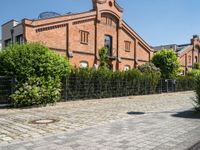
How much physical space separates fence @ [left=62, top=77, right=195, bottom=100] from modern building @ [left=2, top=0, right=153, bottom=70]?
28.9 feet

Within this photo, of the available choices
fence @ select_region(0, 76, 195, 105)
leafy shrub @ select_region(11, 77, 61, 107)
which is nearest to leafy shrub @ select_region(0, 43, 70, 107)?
leafy shrub @ select_region(11, 77, 61, 107)

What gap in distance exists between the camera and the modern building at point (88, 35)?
2873 centimetres

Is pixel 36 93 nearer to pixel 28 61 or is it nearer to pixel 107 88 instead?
pixel 28 61

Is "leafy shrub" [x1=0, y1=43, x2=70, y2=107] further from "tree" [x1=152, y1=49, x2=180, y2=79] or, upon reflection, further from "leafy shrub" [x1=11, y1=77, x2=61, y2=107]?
"tree" [x1=152, y1=49, x2=180, y2=79]

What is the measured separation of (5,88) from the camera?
14.3 m

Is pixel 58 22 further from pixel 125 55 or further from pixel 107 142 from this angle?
pixel 107 142

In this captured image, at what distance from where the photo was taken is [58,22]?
30.0 metres

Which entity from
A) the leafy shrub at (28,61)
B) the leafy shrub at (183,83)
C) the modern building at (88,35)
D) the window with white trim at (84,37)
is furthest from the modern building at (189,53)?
the leafy shrub at (28,61)

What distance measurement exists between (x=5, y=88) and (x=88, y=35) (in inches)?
797

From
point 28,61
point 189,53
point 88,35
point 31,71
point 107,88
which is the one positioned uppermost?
point 189,53

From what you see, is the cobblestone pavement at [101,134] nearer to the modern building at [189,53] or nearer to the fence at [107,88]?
the fence at [107,88]

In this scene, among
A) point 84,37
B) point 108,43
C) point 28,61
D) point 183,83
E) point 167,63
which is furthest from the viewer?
point 108,43

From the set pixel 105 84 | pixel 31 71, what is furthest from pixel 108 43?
pixel 31 71

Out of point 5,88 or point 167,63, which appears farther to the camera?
point 167,63
